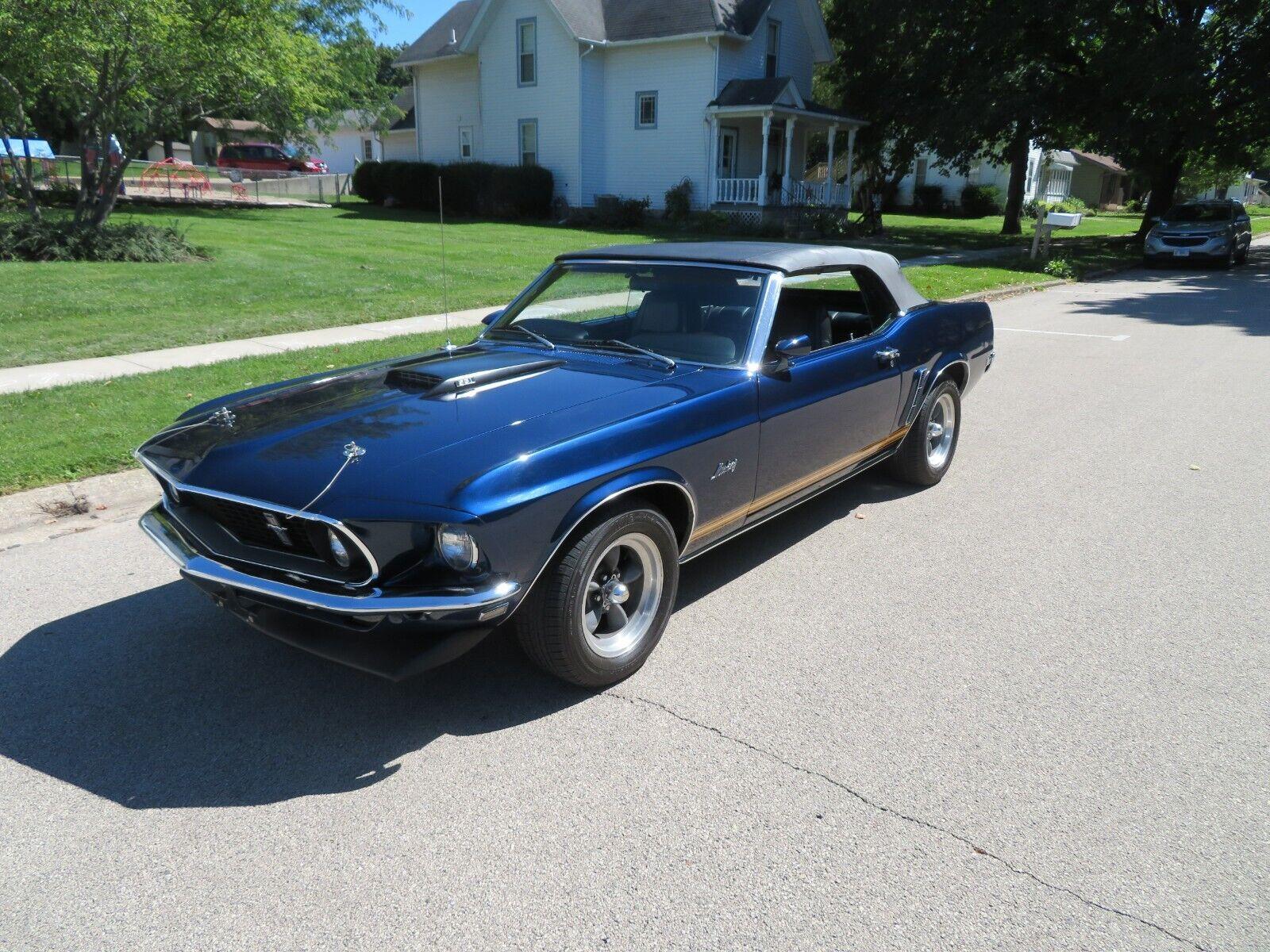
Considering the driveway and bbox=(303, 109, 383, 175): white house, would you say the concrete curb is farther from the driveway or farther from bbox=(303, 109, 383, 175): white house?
bbox=(303, 109, 383, 175): white house

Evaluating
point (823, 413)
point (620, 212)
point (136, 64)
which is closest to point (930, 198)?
point (620, 212)

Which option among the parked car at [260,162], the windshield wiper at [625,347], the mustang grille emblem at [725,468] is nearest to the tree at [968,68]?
the windshield wiper at [625,347]

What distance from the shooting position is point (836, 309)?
5.75 meters

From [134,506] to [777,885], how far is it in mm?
4663

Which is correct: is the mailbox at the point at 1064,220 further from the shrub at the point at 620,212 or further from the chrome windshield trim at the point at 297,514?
the chrome windshield trim at the point at 297,514

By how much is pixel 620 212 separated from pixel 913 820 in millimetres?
26879

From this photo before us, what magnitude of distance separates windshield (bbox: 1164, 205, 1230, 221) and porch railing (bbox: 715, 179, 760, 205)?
432 inches

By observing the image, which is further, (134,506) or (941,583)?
(134,506)

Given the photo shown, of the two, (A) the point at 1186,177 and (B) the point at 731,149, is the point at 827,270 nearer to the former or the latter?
(B) the point at 731,149

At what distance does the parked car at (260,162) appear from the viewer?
40.2m

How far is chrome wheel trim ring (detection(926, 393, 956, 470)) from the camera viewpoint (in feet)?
20.5

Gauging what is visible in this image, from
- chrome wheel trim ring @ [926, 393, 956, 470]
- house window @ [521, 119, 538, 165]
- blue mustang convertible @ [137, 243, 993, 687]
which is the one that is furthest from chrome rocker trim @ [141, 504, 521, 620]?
house window @ [521, 119, 538, 165]

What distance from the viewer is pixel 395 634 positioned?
3094 mm

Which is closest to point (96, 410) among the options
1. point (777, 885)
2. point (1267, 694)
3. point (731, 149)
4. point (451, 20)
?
point (777, 885)
